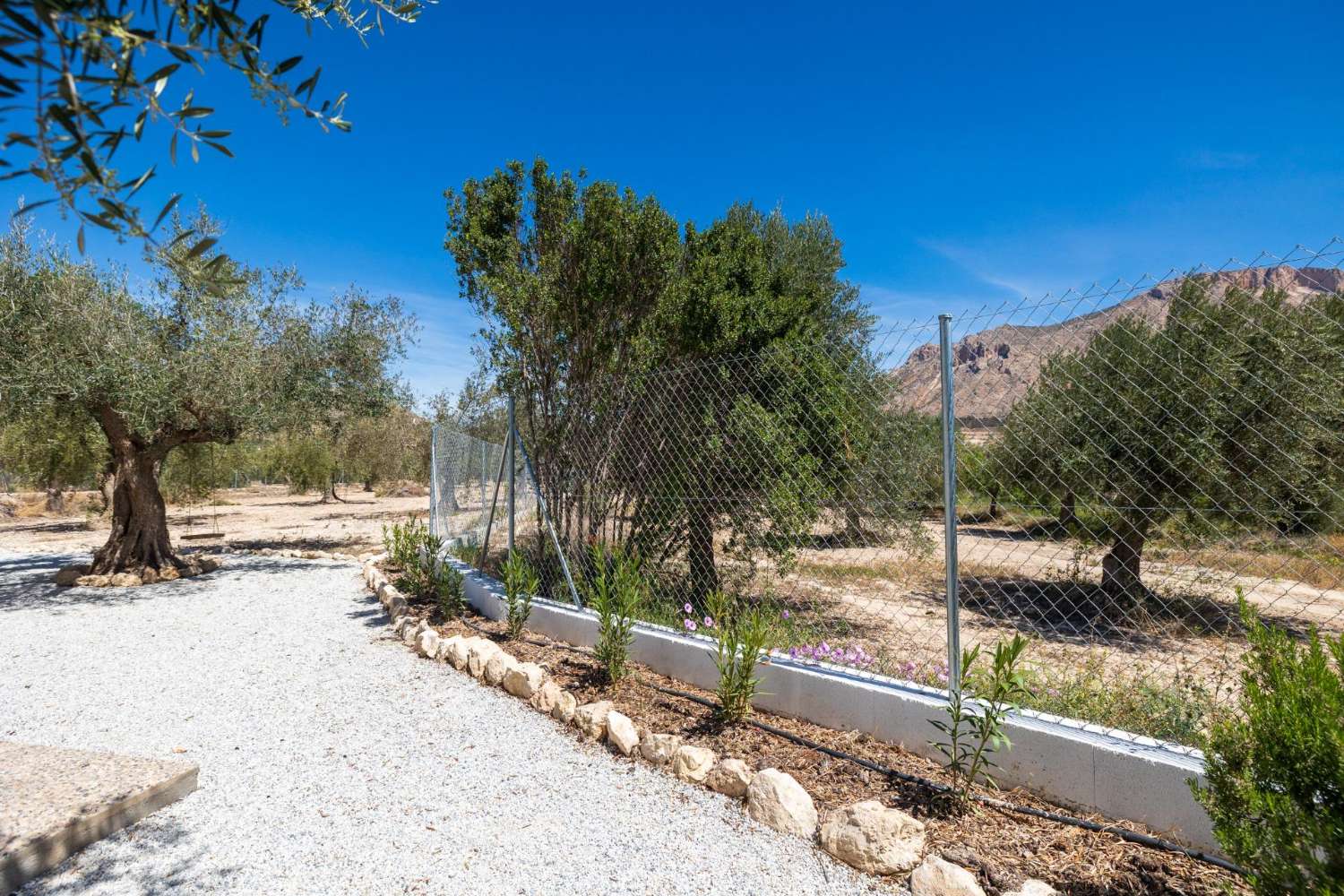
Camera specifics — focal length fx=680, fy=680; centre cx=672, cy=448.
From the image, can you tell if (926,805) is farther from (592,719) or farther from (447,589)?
(447,589)

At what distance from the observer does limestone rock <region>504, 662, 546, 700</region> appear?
15.5 feet

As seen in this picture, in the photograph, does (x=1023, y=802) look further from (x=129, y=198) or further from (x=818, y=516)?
(x=129, y=198)

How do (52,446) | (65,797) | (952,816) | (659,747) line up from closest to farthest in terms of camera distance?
1. (952,816)
2. (65,797)
3. (659,747)
4. (52,446)

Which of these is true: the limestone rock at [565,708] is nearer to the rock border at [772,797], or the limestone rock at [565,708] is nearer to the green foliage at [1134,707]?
the rock border at [772,797]

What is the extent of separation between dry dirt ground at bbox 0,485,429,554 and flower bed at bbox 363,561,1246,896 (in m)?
11.6

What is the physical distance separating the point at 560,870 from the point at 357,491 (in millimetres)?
40810

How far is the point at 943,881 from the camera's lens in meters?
2.42

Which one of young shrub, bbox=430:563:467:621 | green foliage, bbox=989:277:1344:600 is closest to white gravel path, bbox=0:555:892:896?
young shrub, bbox=430:563:467:621

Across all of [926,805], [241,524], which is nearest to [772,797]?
[926,805]

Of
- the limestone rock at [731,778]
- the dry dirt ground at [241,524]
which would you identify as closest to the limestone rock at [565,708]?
the limestone rock at [731,778]

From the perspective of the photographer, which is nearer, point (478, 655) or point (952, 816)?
point (952, 816)

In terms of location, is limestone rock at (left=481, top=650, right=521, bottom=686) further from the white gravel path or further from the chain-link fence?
the chain-link fence

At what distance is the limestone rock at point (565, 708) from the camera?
4.26 metres

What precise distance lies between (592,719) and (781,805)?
1440 millimetres
